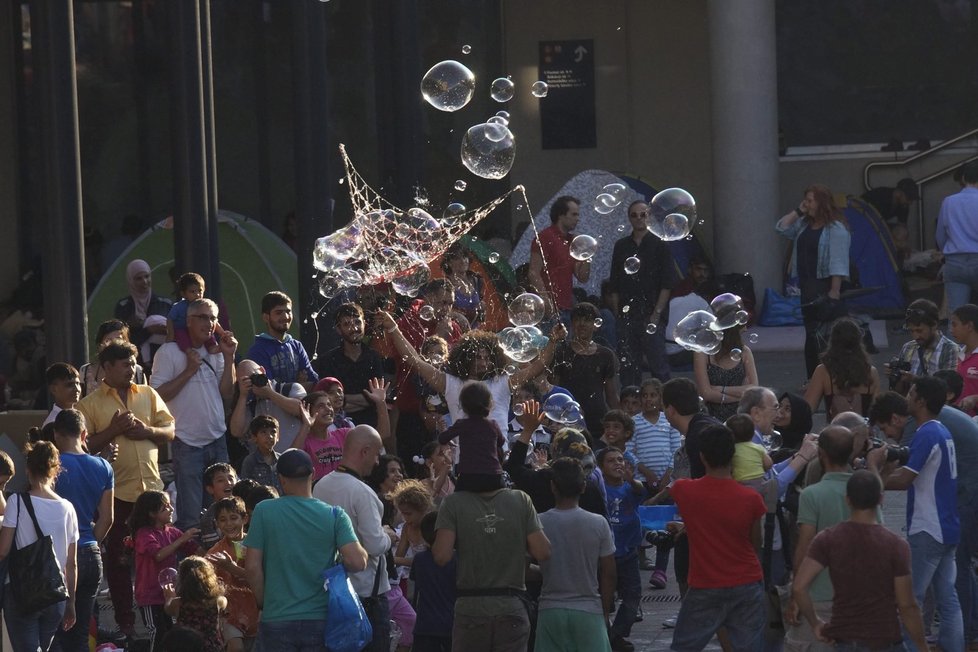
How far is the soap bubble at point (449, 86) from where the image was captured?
1223 cm

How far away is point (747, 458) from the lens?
8.98 meters

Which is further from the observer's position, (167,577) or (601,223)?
(601,223)

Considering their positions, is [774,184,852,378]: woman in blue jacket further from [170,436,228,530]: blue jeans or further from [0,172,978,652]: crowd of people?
[170,436,228,530]: blue jeans

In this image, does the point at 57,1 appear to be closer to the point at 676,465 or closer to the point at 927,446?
the point at 676,465

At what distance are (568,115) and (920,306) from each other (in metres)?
11.1

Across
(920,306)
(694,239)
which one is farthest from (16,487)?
(694,239)

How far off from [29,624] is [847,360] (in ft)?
15.7

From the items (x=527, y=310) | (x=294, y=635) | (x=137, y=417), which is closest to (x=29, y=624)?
(x=294, y=635)

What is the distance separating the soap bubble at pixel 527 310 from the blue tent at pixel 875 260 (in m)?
8.42

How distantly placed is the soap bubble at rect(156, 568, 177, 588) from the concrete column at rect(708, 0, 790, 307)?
11.1 meters

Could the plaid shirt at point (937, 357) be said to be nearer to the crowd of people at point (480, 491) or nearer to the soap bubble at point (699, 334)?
the crowd of people at point (480, 491)

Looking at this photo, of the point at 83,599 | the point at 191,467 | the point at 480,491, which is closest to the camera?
the point at 480,491

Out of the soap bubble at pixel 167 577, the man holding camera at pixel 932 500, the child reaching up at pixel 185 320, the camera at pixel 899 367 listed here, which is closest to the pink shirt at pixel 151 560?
the soap bubble at pixel 167 577

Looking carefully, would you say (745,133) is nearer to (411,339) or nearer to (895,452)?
(411,339)
